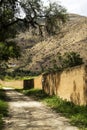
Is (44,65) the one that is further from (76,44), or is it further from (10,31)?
(10,31)

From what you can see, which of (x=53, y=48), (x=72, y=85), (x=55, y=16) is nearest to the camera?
(x=72, y=85)

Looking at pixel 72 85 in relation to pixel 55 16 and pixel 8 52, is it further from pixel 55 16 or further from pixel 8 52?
pixel 8 52

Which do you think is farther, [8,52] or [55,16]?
[8,52]

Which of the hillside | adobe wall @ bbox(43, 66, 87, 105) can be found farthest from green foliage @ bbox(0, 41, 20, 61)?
the hillside

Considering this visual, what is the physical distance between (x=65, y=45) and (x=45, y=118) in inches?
5811

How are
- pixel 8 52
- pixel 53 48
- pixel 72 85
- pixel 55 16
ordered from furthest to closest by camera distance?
pixel 53 48
pixel 8 52
pixel 55 16
pixel 72 85

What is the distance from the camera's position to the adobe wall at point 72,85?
70.3 feet

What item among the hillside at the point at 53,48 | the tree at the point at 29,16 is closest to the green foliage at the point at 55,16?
the tree at the point at 29,16

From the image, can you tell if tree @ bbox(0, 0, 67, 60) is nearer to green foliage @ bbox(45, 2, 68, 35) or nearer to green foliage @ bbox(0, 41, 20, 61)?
green foliage @ bbox(45, 2, 68, 35)

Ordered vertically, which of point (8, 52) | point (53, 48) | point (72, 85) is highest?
point (72, 85)

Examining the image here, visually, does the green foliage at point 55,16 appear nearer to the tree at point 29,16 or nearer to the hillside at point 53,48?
the tree at point 29,16

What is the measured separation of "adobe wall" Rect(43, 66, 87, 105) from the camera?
21.4 metres

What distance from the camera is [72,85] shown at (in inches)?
968

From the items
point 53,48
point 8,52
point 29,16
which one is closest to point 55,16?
point 29,16
